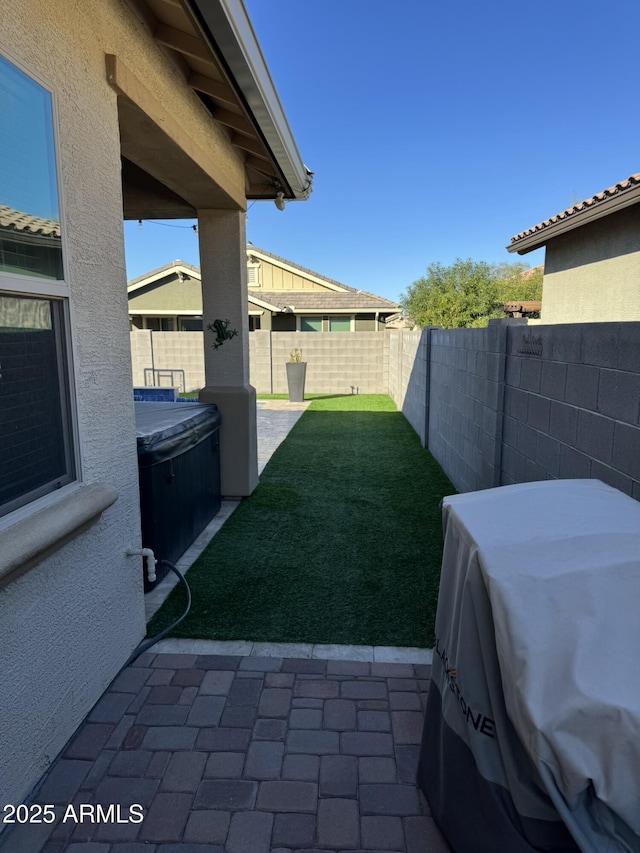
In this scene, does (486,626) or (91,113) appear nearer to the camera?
(486,626)

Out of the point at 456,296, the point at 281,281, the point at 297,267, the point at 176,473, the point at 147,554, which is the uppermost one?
the point at 297,267

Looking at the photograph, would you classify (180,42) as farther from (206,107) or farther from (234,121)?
(234,121)

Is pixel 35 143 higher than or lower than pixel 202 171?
lower

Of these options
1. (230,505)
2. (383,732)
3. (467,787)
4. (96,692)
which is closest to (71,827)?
(96,692)

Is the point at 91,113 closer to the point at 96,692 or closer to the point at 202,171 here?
the point at 202,171

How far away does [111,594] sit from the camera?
2678 mm

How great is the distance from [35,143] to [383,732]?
9.43ft

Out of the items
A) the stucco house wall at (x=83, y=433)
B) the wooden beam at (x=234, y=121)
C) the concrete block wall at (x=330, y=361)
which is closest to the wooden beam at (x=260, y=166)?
the wooden beam at (x=234, y=121)

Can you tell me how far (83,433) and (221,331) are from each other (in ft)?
10.1

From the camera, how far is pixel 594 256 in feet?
26.9

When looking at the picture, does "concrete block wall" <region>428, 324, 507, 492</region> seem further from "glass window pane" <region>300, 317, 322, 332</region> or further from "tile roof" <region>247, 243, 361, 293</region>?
"tile roof" <region>247, 243, 361, 293</region>

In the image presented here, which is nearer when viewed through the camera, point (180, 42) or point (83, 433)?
point (83, 433)

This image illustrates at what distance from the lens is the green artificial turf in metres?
3.21

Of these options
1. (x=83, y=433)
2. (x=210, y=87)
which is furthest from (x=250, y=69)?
(x=83, y=433)
